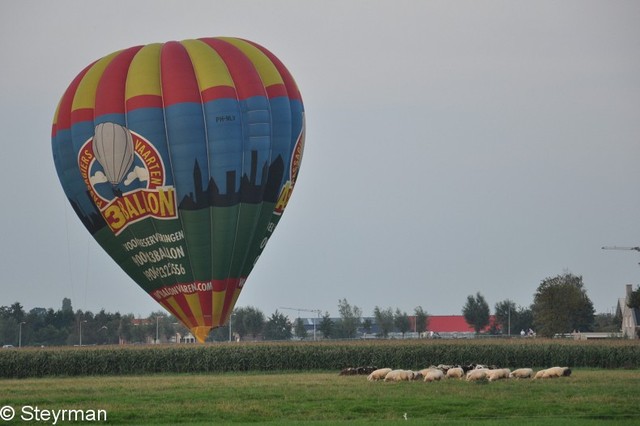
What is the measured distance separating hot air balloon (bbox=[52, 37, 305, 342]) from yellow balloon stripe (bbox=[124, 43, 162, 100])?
0.14 feet

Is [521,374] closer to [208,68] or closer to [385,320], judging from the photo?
[208,68]

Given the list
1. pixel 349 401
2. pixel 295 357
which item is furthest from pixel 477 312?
pixel 349 401

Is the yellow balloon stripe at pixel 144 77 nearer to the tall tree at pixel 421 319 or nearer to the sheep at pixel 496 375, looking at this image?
the sheep at pixel 496 375

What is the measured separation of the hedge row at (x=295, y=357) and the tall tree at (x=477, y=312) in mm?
98179

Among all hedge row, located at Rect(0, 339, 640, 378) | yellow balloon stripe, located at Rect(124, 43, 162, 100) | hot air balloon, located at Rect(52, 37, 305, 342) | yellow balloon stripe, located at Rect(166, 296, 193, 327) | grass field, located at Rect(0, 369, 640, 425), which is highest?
yellow balloon stripe, located at Rect(124, 43, 162, 100)

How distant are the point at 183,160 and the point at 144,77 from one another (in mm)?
3963

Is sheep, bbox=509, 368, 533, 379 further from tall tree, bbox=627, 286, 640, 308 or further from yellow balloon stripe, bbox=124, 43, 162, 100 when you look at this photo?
tall tree, bbox=627, 286, 640, 308

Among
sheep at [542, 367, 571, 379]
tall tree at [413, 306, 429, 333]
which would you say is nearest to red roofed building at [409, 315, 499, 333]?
tall tree at [413, 306, 429, 333]

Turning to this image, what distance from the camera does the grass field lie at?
108 ft

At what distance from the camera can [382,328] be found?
167m

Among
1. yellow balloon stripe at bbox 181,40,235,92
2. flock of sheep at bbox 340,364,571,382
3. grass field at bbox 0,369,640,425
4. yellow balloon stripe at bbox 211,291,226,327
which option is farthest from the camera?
yellow balloon stripe at bbox 211,291,226,327

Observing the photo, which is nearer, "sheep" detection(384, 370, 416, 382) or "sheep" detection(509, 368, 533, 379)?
"sheep" detection(384, 370, 416, 382)

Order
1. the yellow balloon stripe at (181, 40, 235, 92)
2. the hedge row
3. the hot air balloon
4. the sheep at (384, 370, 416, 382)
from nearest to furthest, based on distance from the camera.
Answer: the sheep at (384, 370, 416, 382) → the hot air balloon → the yellow balloon stripe at (181, 40, 235, 92) → the hedge row

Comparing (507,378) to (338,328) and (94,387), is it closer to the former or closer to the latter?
(94,387)
